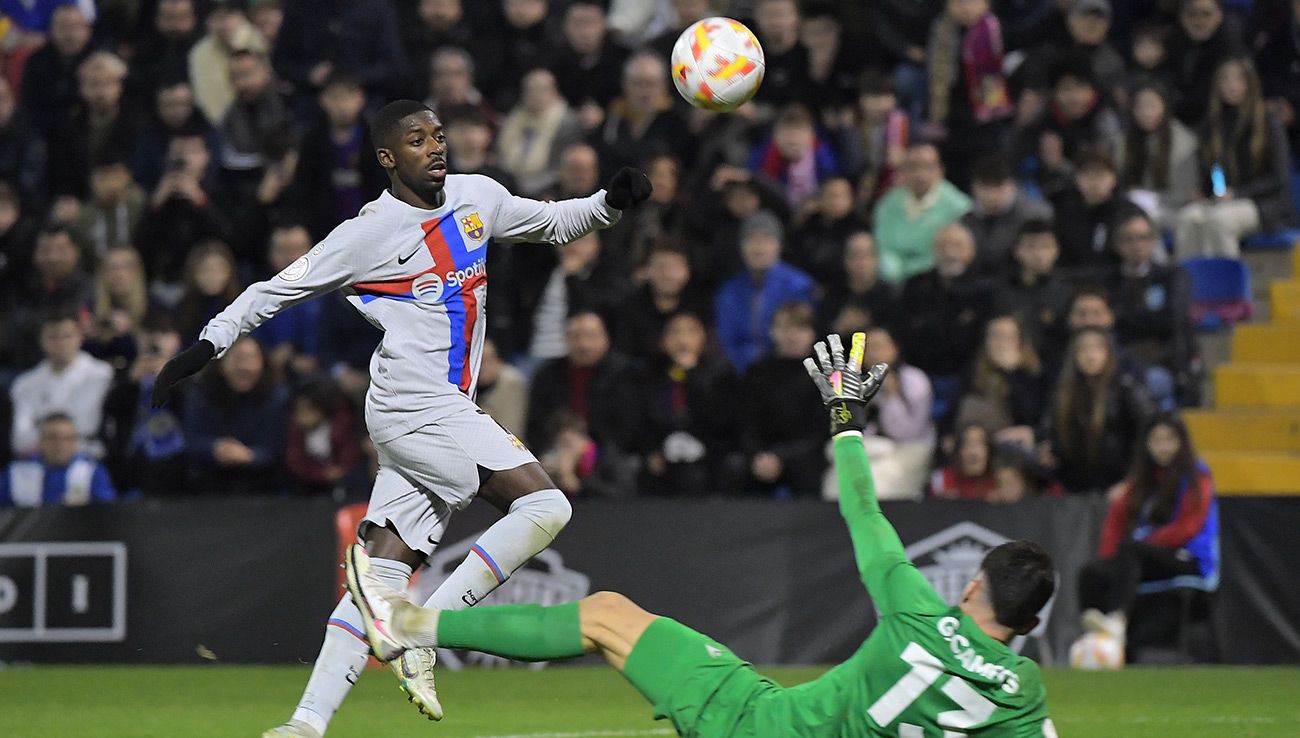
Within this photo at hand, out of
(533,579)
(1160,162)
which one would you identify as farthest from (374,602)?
(1160,162)

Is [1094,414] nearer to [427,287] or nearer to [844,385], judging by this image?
[427,287]

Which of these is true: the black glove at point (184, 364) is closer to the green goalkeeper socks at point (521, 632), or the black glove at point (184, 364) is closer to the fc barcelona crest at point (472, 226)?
the fc barcelona crest at point (472, 226)

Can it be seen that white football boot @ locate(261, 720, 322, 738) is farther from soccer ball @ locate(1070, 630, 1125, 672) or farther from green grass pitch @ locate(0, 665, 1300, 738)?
soccer ball @ locate(1070, 630, 1125, 672)

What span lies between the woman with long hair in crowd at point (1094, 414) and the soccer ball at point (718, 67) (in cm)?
484

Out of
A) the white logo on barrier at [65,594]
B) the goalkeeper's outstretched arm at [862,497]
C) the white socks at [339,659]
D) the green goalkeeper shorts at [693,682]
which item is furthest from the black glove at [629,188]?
the white logo on barrier at [65,594]

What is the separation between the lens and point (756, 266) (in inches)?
563

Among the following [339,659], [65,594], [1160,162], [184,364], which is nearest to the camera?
[184,364]

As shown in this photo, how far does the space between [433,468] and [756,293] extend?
6.84m

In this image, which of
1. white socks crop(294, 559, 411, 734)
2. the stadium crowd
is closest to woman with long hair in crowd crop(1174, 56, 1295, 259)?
the stadium crowd

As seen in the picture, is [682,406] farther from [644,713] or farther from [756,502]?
[644,713]

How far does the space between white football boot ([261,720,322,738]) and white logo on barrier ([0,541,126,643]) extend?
602 cm

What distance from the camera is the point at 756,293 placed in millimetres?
14398

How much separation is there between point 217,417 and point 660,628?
868cm

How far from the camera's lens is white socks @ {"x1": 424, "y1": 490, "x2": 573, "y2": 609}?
7750mm
